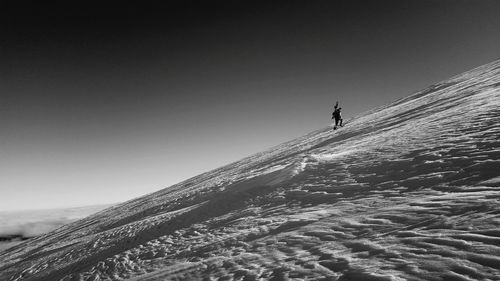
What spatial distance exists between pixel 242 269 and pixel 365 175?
3.86 metres

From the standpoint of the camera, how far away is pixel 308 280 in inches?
133

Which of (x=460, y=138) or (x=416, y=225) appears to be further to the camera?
(x=460, y=138)

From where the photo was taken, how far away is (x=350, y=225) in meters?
4.54

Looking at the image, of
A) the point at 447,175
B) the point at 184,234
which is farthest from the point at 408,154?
the point at 184,234

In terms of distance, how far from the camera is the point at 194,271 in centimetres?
468

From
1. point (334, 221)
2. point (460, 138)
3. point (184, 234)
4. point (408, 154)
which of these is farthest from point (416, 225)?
point (184, 234)

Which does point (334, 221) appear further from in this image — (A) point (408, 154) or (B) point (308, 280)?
(A) point (408, 154)

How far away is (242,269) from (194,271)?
3.03ft

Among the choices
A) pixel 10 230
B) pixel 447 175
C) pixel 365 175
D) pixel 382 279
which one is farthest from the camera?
pixel 10 230

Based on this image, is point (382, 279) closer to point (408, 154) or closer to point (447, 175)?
point (447, 175)

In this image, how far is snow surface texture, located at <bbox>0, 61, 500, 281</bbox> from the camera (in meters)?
3.29

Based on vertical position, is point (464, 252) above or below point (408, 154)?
below

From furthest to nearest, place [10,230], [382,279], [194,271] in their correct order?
[10,230] → [194,271] → [382,279]

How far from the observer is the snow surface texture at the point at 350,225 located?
10.8ft
